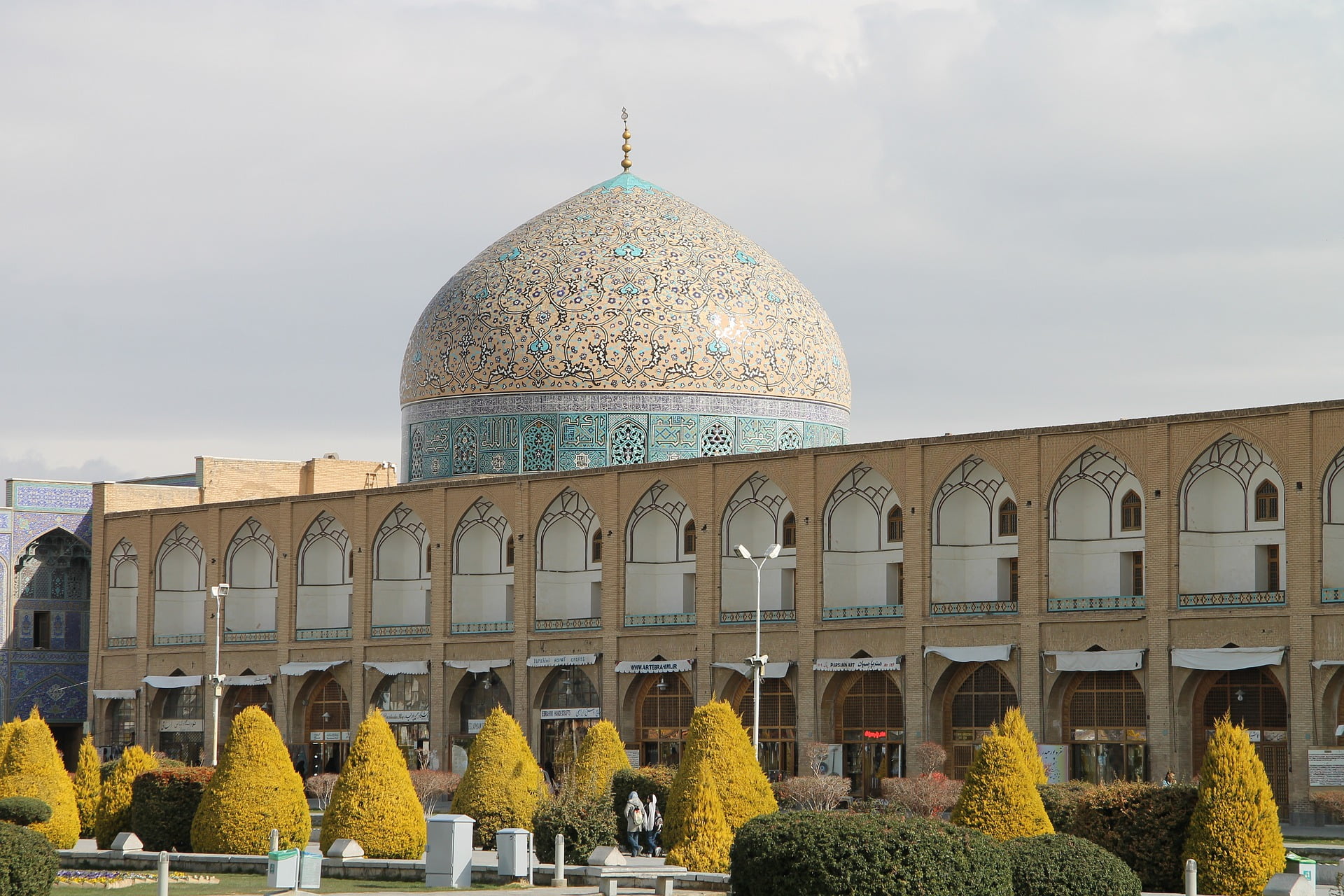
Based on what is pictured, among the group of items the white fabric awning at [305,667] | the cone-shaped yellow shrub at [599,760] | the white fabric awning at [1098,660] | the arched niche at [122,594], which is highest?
the arched niche at [122,594]

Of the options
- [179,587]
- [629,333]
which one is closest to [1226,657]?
[629,333]

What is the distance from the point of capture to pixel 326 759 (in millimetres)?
39719

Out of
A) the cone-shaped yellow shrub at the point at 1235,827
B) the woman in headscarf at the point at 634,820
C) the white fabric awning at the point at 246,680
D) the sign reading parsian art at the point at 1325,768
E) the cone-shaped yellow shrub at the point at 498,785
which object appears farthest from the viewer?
the white fabric awning at the point at 246,680

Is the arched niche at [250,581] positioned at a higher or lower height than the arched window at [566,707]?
higher

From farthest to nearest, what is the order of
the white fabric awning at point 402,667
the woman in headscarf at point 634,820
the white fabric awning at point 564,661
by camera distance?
the white fabric awning at point 402,667
the white fabric awning at point 564,661
the woman in headscarf at point 634,820

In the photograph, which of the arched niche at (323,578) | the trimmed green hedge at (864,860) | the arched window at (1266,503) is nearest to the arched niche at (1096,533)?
the arched window at (1266,503)

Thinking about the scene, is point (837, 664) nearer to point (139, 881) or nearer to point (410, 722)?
point (410, 722)

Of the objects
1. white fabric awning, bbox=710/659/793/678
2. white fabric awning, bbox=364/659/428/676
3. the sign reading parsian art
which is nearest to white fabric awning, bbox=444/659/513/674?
white fabric awning, bbox=364/659/428/676

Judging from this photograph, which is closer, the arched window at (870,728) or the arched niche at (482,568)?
the arched window at (870,728)

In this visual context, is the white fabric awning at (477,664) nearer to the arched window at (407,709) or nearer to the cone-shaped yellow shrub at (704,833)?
the arched window at (407,709)

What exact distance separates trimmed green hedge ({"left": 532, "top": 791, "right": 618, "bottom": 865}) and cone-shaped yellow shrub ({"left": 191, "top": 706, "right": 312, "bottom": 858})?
3084mm

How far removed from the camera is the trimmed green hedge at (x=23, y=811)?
24.6 metres

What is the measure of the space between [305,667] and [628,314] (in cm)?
913

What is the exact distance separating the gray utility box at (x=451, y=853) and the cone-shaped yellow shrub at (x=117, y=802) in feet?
19.7
